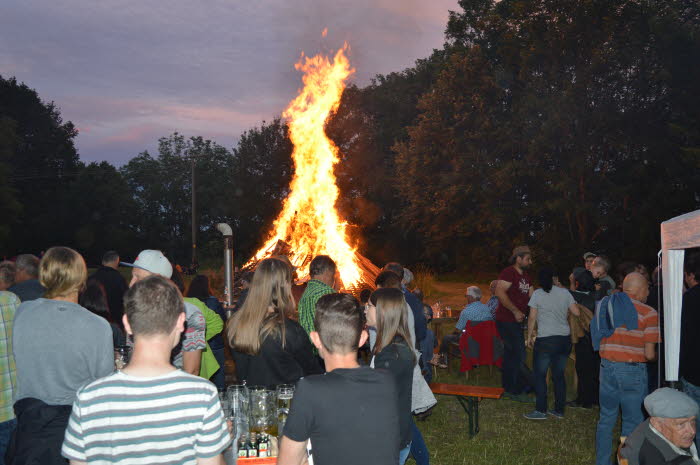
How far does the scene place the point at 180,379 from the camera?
2.42 m

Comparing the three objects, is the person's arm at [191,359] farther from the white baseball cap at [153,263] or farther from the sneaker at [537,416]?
the sneaker at [537,416]

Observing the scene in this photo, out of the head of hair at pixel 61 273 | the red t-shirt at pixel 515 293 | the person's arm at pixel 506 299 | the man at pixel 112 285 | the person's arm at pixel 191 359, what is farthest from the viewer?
the red t-shirt at pixel 515 293

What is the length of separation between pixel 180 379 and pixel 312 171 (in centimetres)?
1898

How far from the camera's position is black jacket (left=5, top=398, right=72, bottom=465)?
3.45m

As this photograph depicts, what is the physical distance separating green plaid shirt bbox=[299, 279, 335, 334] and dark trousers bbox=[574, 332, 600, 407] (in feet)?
15.8

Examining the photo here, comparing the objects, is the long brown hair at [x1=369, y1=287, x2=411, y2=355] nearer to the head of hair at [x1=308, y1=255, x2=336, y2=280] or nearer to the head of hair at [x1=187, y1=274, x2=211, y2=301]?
the head of hair at [x1=308, y1=255, x2=336, y2=280]

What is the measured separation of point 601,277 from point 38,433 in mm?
7463

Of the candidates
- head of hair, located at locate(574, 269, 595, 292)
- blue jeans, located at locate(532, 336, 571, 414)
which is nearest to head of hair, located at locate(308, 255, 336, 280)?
blue jeans, located at locate(532, 336, 571, 414)

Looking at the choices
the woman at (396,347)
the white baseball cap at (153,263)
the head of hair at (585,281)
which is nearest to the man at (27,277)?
the white baseball cap at (153,263)

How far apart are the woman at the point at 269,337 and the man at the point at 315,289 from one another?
142 cm

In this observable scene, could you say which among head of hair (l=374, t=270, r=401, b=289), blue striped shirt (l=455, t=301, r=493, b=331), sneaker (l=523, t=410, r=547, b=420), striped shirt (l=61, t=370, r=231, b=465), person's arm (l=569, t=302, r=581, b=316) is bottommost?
sneaker (l=523, t=410, r=547, b=420)

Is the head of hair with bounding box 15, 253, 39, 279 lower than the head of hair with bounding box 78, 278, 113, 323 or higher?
higher

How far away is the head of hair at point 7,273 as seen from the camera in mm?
6125

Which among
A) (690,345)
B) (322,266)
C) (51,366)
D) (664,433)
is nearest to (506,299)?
(690,345)
